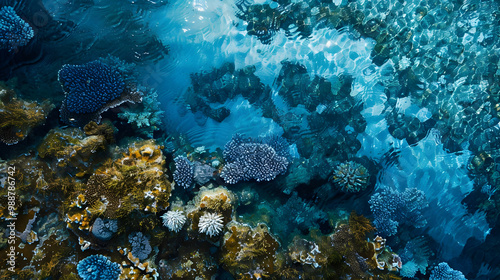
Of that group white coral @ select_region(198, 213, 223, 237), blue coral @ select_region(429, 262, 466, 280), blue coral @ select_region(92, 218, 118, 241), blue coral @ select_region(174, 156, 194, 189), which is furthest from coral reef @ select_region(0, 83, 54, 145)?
blue coral @ select_region(429, 262, 466, 280)

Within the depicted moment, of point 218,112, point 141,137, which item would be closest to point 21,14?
point 141,137

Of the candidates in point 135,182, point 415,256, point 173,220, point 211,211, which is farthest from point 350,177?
point 135,182

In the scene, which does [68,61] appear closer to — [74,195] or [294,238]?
[74,195]

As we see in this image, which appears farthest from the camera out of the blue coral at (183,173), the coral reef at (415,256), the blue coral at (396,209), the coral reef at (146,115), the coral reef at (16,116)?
the coral reef at (415,256)

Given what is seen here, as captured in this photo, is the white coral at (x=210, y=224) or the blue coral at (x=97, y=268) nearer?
the blue coral at (x=97, y=268)

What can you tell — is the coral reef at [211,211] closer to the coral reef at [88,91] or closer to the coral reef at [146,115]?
the coral reef at [146,115]

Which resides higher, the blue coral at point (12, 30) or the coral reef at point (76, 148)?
the blue coral at point (12, 30)

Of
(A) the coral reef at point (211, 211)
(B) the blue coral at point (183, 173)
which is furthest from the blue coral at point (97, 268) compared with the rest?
(B) the blue coral at point (183, 173)
